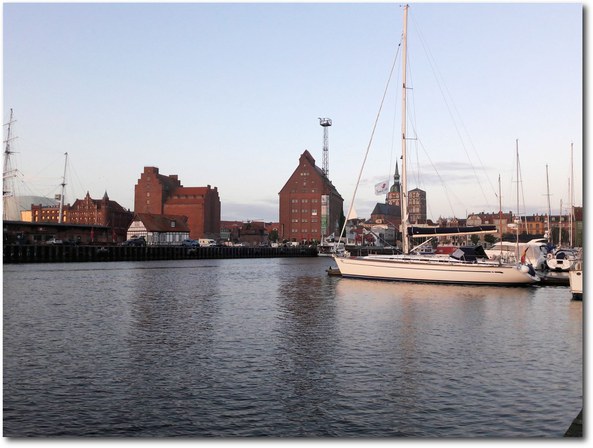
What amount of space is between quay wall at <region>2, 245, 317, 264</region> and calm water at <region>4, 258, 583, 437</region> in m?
58.2

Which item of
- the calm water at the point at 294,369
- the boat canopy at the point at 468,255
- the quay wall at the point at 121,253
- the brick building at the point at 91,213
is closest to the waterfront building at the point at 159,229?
the brick building at the point at 91,213

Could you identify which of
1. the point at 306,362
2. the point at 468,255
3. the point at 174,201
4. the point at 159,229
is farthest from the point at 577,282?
the point at 174,201

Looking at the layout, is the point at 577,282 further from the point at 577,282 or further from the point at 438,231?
the point at 438,231

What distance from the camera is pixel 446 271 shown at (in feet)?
155

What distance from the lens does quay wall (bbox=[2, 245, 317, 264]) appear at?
89375 millimetres

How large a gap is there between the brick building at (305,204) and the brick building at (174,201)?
1004 inches

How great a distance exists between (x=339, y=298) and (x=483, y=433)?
28.2 metres

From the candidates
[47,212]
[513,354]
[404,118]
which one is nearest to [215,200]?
[47,212]

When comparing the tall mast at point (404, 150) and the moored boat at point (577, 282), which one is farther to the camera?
the tall mast at point (404, 150)

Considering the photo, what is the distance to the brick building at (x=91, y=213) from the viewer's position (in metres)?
163

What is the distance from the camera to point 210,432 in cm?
1288

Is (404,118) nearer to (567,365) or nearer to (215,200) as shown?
(567,365)

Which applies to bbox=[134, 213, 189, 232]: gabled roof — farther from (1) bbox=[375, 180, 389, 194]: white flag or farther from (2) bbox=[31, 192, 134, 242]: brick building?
(1) bbox=[375, 180, 389, 194]: white flag

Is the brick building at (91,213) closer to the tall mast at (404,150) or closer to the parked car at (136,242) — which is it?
the parked car at (136,242)
